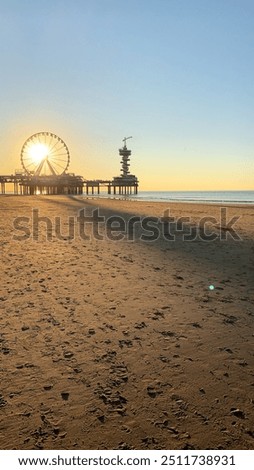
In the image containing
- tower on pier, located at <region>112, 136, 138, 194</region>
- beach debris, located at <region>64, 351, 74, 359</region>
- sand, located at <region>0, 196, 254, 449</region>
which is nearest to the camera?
sand, located at <region>0, 196, 254, 449</region>

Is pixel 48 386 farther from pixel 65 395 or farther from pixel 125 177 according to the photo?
pixel 125 177

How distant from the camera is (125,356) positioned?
4109mm

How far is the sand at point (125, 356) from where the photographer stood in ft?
9.36

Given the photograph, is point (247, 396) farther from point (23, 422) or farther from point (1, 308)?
point (1, 308)

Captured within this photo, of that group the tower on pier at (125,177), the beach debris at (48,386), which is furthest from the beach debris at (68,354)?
the tower on pier at (125,177)

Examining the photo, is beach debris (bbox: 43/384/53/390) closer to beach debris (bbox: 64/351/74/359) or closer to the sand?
the sand

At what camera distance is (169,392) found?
3.40 meters

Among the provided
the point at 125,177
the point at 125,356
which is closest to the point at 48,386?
the point at 125,356

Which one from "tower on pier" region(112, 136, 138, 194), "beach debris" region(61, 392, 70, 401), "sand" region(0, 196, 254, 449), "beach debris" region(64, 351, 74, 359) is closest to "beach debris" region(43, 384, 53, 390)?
"sand" region(0, 196, 254, 449)

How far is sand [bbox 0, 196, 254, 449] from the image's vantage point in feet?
9.36
